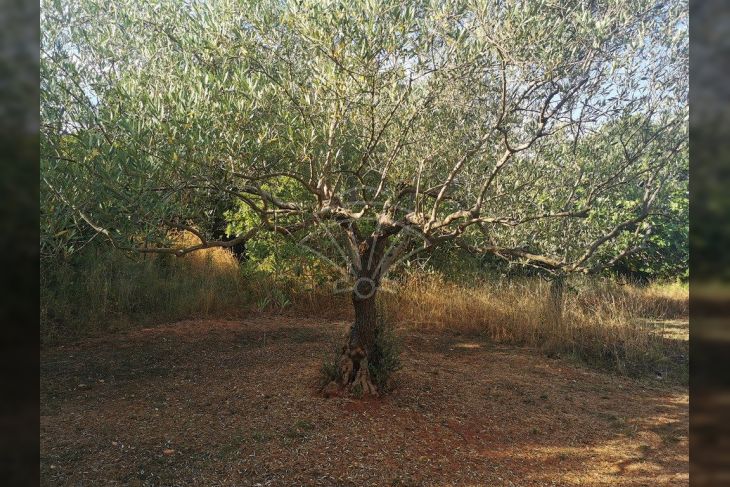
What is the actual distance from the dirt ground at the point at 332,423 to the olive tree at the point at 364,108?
732 millimetres

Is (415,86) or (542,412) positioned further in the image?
(542,412)

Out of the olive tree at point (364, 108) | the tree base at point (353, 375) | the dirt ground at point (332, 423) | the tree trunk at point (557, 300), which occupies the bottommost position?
the dirt ground at point (332, 423)

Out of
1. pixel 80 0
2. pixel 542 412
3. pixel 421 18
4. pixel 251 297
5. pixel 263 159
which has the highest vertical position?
pixel 80 0

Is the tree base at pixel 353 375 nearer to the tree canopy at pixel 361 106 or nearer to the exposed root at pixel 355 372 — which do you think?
the exposed root at pixel 355 372

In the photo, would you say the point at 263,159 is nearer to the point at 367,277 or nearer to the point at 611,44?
the point at 367,277

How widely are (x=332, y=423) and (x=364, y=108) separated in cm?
251

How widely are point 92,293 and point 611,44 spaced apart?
23.7 feet

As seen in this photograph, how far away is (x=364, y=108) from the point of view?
13.5 feet

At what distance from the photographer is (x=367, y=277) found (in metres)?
4.75

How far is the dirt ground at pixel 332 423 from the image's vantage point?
3584 millimetres

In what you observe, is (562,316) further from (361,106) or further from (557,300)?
(361,106)

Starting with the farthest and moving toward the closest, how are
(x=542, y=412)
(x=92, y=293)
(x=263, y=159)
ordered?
(x=92, y=293) → (x=542, y=412) → (x=263, y=159)

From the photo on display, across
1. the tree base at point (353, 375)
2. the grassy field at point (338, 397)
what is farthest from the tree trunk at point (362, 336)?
the grassy field at point (338, 397)
